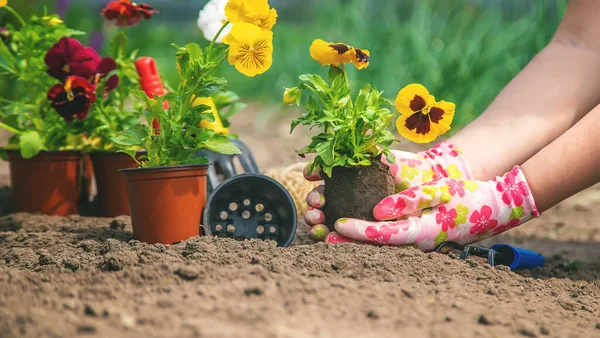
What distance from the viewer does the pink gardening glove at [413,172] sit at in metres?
1.77

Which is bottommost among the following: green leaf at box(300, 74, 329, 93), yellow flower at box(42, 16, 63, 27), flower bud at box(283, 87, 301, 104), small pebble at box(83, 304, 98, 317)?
small pebble at box(83, 304, 98, 317)

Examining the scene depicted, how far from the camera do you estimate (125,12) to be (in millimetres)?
2182

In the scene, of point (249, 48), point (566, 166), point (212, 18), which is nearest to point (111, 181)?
point (212, 18)

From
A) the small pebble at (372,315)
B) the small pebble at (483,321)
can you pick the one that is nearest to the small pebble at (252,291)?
the small pebble at (372,315)

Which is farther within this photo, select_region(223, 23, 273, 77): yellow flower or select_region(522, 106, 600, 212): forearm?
select_region(522, 106, 600, 212): forearm

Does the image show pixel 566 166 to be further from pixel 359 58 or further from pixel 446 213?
pixel 359 58

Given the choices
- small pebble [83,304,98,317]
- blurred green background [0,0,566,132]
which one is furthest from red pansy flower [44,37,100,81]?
blurred green background [0,0,566,132]

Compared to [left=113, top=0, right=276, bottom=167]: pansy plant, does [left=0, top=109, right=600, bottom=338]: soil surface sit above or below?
below

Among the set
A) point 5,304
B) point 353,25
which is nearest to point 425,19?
point 353,25

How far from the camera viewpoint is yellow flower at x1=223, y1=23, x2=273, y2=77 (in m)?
1.60

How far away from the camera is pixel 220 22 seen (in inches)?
77.3

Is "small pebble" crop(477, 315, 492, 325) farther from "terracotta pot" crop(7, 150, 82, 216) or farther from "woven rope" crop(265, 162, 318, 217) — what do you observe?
"terracotta pot" crop(7, 150, 82, 216)

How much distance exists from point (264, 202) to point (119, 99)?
2.90 feet

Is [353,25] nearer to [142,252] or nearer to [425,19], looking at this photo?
[425,19]
